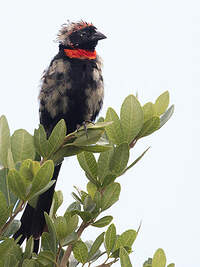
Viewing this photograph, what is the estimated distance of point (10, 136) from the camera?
6.14 feet

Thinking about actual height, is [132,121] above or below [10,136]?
above

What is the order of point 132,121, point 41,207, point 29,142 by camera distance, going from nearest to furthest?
1. point 29,142
2. point 132,121
3. point 41,207

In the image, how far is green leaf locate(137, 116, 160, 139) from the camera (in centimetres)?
198

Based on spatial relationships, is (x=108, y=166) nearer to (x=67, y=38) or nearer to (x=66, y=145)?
(x=66, y=145)

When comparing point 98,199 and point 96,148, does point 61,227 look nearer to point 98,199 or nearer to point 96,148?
point 98,199

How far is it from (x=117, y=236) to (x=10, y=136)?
66 centimetres

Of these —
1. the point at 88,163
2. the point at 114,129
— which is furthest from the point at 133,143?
the point at 88,163

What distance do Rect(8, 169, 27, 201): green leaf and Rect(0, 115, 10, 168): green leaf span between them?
19cm

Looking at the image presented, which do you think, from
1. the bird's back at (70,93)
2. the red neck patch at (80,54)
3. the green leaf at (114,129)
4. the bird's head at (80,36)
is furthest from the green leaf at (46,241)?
the bird's head at (80,36)

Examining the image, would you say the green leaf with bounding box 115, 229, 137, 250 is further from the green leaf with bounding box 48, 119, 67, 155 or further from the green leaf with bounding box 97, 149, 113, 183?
the green leaf with bounding box 48, 119, 67, 155

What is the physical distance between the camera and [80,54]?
3.47 meters

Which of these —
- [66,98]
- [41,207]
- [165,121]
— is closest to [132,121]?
[165,121]

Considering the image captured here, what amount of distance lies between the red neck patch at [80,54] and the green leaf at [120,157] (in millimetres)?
1682

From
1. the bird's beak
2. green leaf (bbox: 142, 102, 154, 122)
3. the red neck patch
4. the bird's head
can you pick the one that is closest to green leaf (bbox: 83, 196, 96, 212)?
green leaf (bbox: 142, 102, 154, 122)
